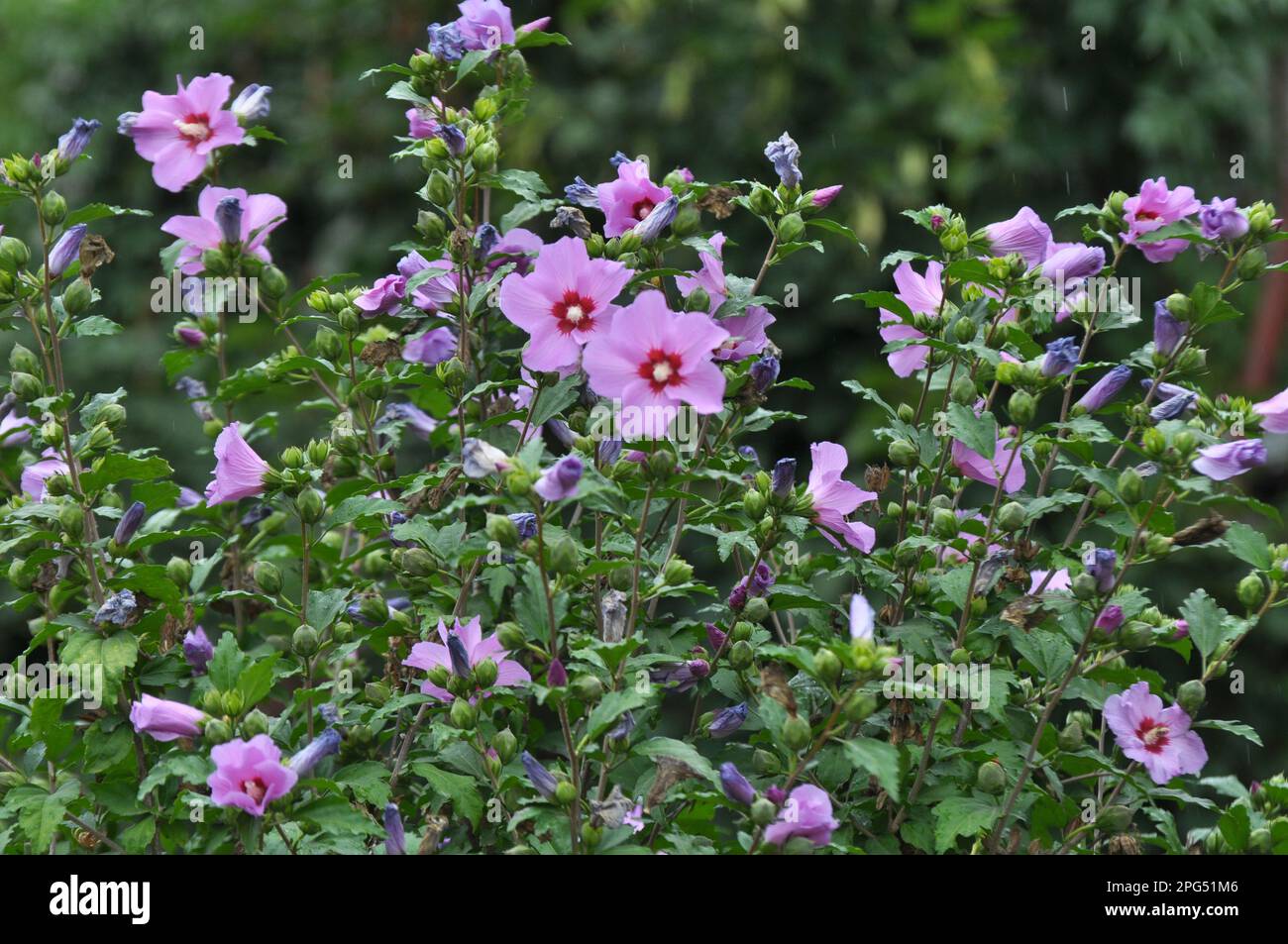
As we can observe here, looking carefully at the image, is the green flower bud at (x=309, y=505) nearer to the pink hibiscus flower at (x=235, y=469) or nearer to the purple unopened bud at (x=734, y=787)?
the pink hibiscus flower at (x=235, y=469)

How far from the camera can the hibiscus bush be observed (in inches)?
57.8

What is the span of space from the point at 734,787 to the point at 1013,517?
45cm

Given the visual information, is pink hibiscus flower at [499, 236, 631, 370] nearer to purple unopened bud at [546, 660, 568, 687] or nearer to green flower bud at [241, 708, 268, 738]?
purple unopened bud at [546, 660, 568, 687]

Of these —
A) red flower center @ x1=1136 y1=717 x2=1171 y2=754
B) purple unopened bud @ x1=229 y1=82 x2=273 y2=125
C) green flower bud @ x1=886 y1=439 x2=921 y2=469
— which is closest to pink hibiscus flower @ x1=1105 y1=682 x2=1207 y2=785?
red flower center @ x1=1136 y1=717 x2=1171 y2=754

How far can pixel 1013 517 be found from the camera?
1.61 metres

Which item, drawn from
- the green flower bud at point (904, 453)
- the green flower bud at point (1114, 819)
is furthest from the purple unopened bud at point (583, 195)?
the green flower bud at point (1114, 819)

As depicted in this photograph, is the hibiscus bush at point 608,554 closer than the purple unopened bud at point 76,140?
Yes

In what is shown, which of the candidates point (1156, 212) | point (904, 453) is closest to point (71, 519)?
point (904, 453)

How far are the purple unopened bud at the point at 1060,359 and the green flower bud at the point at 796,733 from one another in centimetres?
50

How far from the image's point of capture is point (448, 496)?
1.76m

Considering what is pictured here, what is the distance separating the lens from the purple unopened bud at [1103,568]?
1531mm
